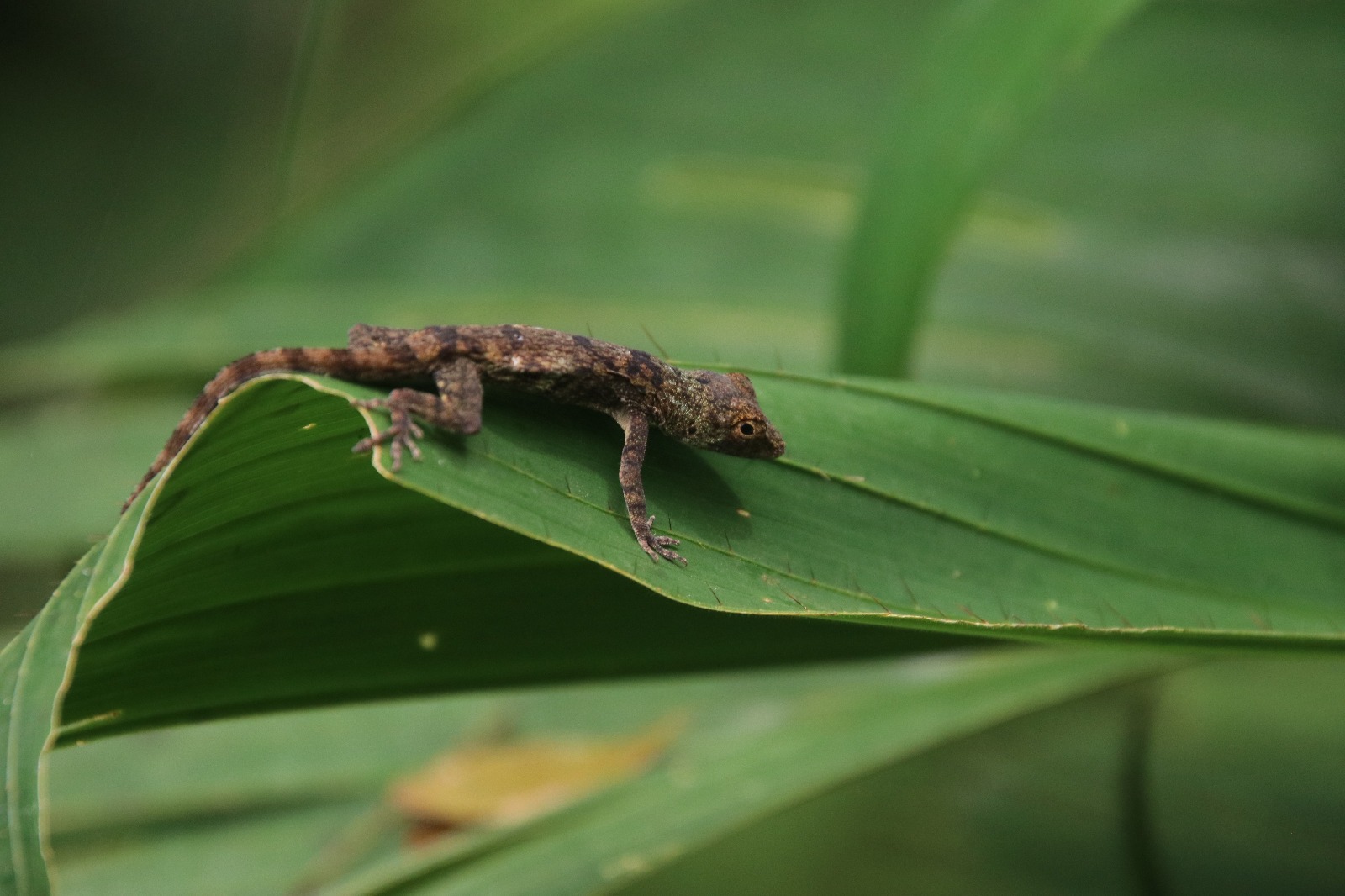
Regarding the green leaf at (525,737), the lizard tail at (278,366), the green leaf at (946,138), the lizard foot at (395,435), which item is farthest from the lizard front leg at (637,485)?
the green leaf at (525,737)

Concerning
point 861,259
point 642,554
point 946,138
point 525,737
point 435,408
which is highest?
point 946,138

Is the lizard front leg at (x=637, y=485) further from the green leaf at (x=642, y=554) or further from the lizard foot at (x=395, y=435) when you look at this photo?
the lizard foot at (x=395, y=435)

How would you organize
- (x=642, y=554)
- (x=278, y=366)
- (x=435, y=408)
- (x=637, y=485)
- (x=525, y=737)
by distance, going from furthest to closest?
(x=525, y=737) < (x=278, y=366) < (x=637, y=485) < (x=435, y=408) < (x=642, y=554)

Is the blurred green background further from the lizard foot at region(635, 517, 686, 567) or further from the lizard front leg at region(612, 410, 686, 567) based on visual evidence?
the lizard foot at region(635, 517, 686, 567)

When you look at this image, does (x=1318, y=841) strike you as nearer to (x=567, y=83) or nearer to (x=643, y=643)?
(x=643, y=643)

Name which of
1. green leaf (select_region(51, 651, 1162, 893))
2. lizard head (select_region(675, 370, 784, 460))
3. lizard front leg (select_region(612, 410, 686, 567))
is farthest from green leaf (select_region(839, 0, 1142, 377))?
green leaf (select_region(51, 651, 1162, 893))

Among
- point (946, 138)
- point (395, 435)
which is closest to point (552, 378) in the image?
point (395, 435)

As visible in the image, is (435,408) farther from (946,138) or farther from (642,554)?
(946,138)
